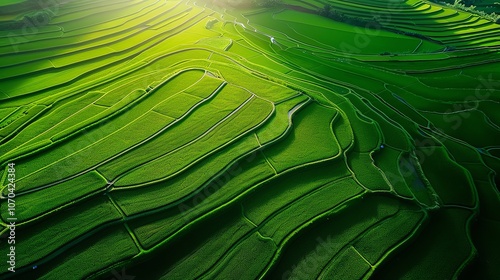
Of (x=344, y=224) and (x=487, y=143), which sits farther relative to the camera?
(x=487, y=143)

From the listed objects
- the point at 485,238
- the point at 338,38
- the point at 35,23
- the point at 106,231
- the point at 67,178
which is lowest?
the point at 485,238

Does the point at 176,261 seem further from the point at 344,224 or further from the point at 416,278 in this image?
the point at 416,278

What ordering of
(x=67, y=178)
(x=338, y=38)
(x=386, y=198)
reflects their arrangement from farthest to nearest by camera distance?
(x=338, y=38), (x=386, y=198), (x=67, y=178)

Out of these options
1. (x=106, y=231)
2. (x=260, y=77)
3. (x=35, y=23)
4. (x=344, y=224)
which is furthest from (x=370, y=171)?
(x=35, y=23)

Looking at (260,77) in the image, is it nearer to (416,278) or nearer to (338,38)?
(416,278)

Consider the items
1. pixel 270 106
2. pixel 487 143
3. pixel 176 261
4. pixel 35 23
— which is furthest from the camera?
pixel 35 23

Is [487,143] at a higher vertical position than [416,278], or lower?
higher
